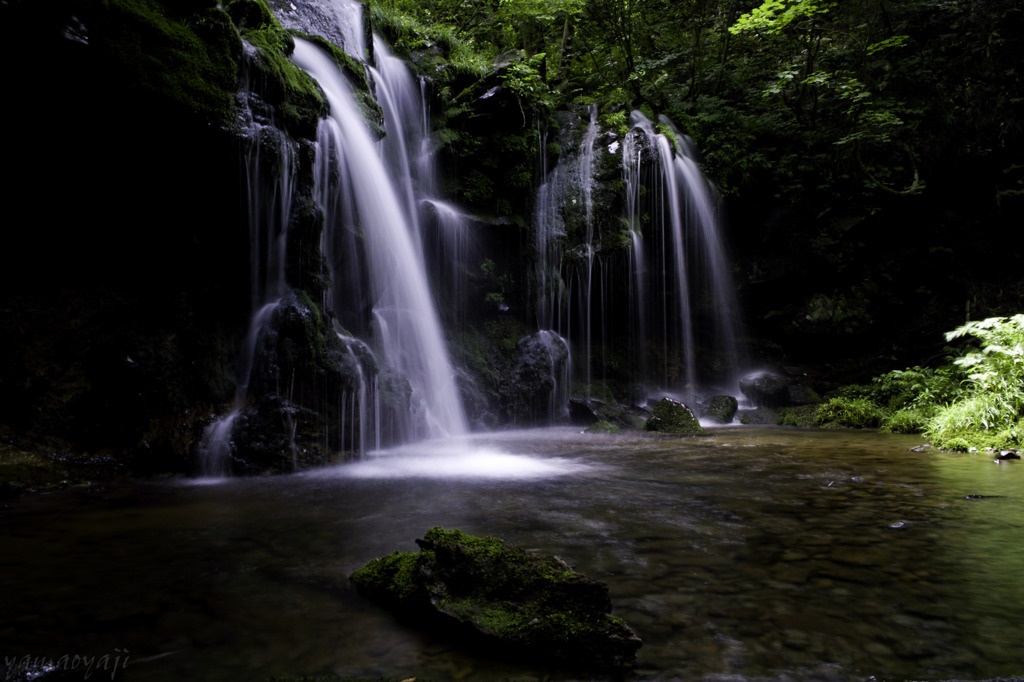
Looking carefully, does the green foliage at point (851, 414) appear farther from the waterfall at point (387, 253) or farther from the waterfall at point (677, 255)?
the waterfall at point (387, 253)

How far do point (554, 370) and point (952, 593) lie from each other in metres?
10.3

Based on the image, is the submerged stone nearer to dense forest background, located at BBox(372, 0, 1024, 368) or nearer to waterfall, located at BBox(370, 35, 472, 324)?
dense forest background, located at BBox(372, 0, 1024, 368)

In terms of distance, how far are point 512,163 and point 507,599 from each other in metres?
12.8

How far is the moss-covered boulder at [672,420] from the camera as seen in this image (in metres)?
10.8

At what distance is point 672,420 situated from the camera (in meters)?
10.9

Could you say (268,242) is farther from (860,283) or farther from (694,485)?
(860,283)

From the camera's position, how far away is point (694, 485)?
5.57m

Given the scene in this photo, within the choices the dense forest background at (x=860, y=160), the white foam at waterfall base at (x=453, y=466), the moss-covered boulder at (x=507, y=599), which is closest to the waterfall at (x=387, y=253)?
the white foam at waterfall base at (x=453, y=466)

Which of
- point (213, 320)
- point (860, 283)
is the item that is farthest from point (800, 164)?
point (213, 320)

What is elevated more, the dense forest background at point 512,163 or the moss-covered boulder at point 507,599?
the dense forest background at point 512,163

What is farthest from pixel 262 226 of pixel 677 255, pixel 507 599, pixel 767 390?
pixel 767 390

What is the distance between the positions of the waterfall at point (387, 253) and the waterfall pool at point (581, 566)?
4.82m

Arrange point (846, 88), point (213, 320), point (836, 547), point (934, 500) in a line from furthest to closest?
point (846, 88) → point (213, 320) → point (934, 500) → point (836, 547)

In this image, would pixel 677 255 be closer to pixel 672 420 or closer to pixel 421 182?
pixel 672 420
